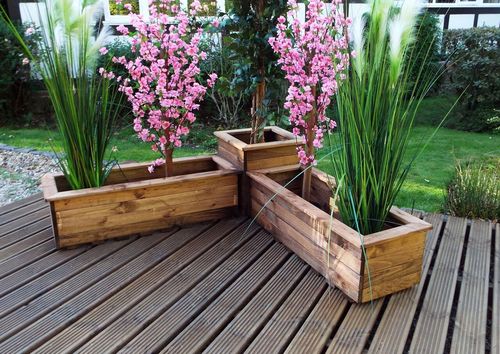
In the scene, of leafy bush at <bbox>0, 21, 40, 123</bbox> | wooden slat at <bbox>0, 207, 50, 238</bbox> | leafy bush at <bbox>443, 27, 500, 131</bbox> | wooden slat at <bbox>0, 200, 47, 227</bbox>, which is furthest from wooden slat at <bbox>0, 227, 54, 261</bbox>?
leafy bush at <bbox>443, 27, 500, 131</bbox>

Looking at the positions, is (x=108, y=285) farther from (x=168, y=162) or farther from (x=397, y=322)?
(x=397, y=322)

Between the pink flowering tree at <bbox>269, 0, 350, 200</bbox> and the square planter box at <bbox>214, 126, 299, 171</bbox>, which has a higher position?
the pink flowering tree at <bbox>269, 0, 350, 200</bbox>

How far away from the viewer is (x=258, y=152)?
2898 mm

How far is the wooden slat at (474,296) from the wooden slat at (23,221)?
7.77 ft

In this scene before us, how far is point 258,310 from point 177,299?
0.36 metres

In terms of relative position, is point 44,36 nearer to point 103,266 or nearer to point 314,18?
point 103,266

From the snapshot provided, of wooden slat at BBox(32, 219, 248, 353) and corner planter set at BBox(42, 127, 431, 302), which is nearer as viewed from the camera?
wooden slat at BBox(32, 219, 248, 353)

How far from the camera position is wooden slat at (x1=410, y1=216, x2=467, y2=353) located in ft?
6.02

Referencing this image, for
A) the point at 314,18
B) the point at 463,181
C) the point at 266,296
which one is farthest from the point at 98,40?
the point at 463,181

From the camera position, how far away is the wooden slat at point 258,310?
183cm

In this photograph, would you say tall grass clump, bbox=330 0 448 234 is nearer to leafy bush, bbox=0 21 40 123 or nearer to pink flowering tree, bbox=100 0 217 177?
pink flowering tree, bbox=100 0 217 177

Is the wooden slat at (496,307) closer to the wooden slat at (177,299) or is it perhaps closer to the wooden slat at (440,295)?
the wooden slat at (440,295)

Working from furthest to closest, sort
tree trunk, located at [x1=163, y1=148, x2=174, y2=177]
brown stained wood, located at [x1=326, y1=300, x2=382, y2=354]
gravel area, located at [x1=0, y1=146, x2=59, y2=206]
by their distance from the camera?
gravel area, located at [x1=0, y1=146, x2=59, y2=206]
tree trunk, located at [x1=163, y1=148, x2=174, y2=177]
brown stained wood, located at [x1=326, y1=300, x2=382, y2=354]

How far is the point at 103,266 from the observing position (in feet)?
7.85
